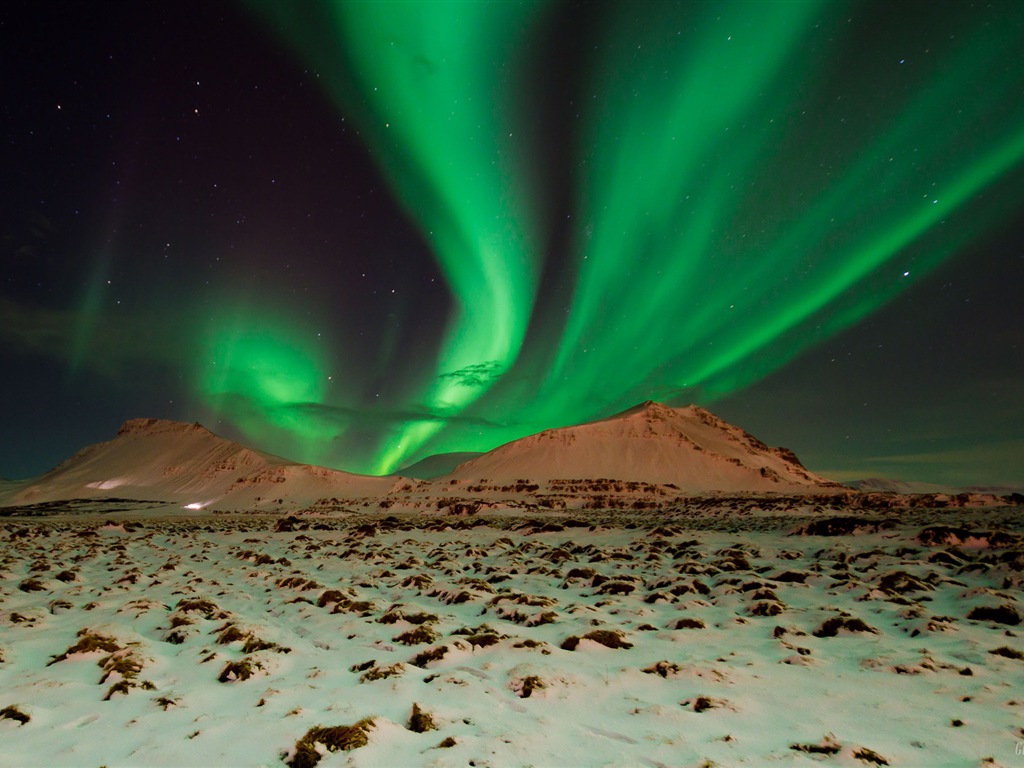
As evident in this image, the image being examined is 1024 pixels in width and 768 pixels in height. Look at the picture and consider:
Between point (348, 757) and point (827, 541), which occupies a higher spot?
point (827, 541)

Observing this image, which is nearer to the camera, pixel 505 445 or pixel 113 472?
pixel 113 472

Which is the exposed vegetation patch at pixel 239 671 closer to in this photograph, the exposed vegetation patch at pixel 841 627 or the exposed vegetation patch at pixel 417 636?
the exposed vegetation patch at pixel 417 636

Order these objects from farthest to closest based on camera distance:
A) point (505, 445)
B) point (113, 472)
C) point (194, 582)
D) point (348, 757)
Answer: point (505, 445), point (113, 472), point (194, 582), point (348, 757)

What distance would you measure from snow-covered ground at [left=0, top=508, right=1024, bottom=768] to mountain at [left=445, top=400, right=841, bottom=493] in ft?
340

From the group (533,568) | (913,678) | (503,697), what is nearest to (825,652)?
(913,678)

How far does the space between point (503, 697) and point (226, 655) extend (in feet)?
13.7

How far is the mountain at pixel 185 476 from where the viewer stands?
9506 centimetres

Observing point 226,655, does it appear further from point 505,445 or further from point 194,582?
point 505,445

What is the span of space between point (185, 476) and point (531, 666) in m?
130

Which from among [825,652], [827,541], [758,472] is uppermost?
[758,472]

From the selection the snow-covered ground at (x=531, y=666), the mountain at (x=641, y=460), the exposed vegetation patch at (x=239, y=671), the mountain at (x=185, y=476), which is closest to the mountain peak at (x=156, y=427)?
the mountain at (x=185, y=476)

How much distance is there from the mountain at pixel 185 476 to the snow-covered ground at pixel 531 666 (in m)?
79.6

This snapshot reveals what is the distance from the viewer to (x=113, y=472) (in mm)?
120312

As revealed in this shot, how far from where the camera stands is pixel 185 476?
111625 millimetres
